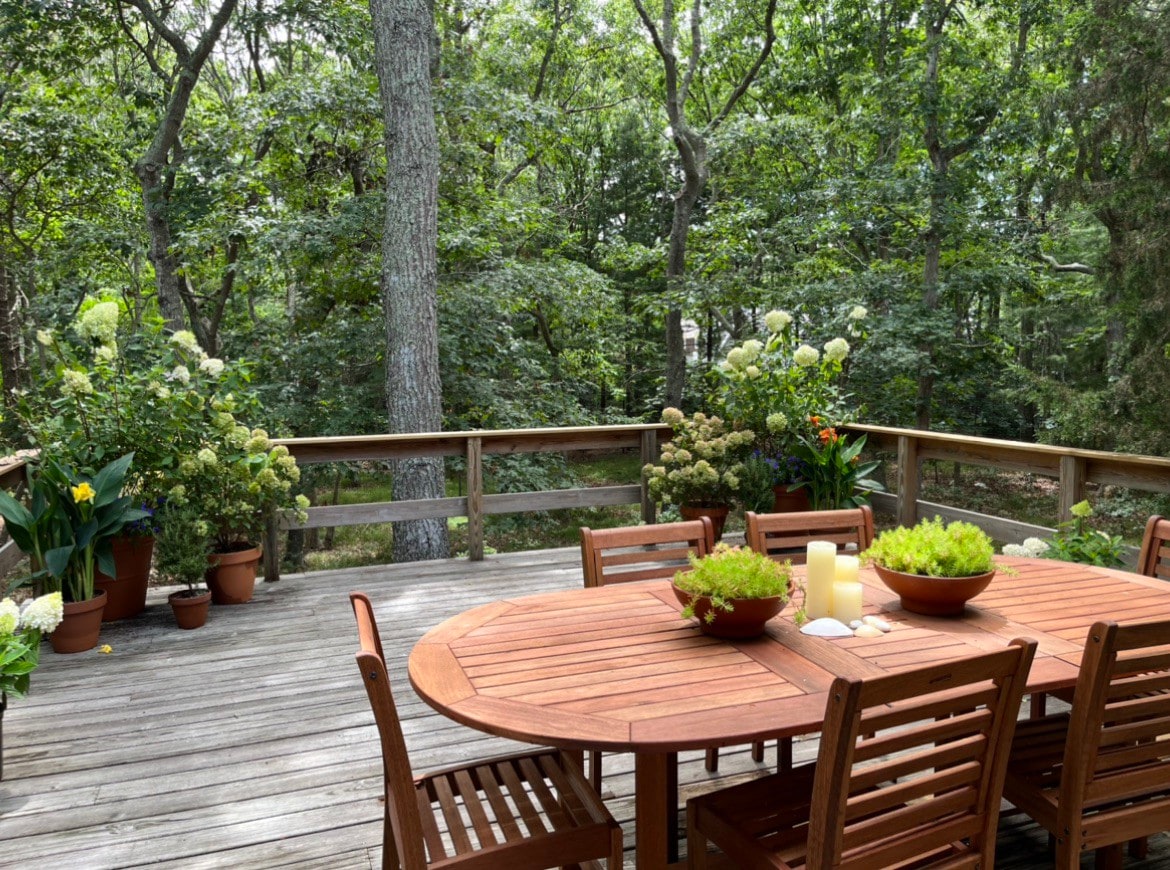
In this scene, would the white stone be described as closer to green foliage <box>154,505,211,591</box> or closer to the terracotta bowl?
the terracotta bowl

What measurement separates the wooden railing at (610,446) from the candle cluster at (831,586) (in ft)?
7.14

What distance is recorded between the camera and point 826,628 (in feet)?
6.13

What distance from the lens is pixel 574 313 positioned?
26.6 feet

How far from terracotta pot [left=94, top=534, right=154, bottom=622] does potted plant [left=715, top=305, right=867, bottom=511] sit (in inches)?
129

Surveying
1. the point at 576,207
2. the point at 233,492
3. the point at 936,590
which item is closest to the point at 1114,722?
the point at 936,590

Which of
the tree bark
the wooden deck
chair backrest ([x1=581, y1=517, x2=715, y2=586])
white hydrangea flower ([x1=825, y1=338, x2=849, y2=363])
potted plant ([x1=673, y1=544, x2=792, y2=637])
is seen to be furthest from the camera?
the tree bark

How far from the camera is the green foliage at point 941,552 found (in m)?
1.92

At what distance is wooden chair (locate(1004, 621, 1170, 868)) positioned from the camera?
150 cm

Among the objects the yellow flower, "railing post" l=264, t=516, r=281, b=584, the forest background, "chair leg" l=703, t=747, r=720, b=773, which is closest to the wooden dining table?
"chair leg" l=703, t=747, r=720, b=773

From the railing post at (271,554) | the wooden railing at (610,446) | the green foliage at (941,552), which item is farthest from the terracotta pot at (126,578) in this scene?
the green foliage at (941,552)

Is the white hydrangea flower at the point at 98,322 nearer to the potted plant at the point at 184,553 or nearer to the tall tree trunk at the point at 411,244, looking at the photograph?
the potted plant at the point at 184,553

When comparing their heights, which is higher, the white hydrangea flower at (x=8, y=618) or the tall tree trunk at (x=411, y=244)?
the tall tree trunk at (x=411, y=244)

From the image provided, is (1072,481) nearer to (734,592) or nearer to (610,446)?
(734,592)

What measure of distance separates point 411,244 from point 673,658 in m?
5.05
